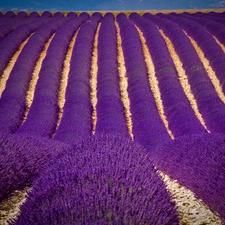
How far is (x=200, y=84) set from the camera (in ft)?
39.6

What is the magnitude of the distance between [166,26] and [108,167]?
1896 centimetres

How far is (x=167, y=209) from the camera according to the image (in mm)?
2654

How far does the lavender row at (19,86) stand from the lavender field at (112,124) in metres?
0.05

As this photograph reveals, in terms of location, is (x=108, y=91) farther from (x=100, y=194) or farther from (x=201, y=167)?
(x=100, y=194)

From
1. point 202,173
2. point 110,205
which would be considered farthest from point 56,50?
point 110,205

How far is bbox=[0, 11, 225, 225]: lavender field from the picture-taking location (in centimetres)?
262

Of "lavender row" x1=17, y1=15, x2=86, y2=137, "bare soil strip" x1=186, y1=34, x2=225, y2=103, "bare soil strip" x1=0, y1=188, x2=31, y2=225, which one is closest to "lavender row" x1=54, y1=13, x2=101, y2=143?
"lavender row" x1=17, y1=15, x2=86, y2=137

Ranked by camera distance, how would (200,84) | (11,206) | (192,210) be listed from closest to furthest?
(192,210), (11,206), (200,84)

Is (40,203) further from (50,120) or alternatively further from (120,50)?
(120,50)

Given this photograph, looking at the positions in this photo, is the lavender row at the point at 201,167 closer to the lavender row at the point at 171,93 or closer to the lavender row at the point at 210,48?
the lavender row at the point at 171,93

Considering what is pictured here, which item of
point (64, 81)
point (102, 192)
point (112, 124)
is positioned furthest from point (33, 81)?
point (102, 192)

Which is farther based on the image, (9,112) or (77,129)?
(9,112)

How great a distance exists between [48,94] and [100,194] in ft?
32.3

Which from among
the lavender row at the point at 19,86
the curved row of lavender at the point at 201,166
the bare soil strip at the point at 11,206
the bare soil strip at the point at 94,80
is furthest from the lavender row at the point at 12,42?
the bare soil strip at the point at 11,206
